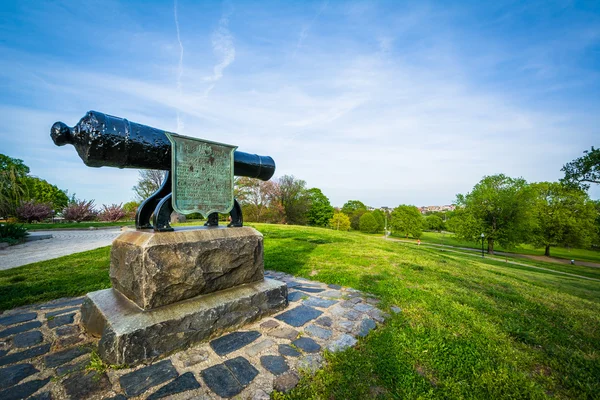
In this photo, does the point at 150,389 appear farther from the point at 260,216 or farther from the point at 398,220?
the point at 398,220

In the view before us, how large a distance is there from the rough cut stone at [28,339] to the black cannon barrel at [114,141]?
6.10ft

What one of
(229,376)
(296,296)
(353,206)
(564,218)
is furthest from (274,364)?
(353,206)

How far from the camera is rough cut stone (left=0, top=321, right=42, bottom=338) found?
258cm

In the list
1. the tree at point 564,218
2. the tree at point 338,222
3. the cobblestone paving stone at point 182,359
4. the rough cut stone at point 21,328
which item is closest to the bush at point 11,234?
the cobblestone paving stone at point 182,359

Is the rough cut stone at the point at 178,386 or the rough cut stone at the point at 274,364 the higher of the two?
the rough cut stone at the point at 178,386

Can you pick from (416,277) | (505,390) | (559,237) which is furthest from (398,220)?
(505,390)

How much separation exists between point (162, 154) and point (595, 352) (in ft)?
17.2

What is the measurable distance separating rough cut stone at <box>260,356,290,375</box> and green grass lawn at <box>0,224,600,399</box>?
0.23 metres

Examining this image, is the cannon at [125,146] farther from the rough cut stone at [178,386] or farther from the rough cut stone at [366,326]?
the rough cut stone at [366,326]

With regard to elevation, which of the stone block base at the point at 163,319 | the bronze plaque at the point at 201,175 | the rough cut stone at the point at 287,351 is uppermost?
the bronze plaque at the point at 201,175

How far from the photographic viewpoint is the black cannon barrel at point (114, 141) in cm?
229

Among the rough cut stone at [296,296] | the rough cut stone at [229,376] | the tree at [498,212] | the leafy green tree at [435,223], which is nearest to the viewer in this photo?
the rough cut stone at [229,376]

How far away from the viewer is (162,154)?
2719 mm

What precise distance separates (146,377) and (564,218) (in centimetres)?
4040
